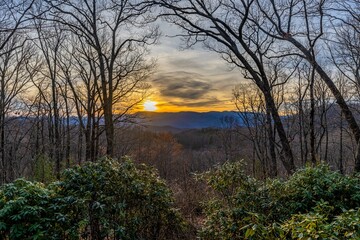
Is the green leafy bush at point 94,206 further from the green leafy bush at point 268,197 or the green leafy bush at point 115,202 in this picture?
the green leafy bush at point 268,197

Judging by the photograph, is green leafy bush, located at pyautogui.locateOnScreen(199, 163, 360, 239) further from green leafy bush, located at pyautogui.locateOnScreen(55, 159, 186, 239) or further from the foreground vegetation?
green leafy bush, located at pyautogui.locateOnScreen(55, 159, 186, 239)

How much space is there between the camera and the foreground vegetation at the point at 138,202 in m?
4.59

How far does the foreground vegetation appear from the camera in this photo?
4.59 meters

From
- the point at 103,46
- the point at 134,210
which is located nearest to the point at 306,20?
the point at 134,210

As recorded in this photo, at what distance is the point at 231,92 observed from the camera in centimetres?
2512

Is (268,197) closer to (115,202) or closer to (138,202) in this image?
(138,202)

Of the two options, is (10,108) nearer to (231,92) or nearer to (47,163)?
(47,163)

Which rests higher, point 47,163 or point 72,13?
point 72,13

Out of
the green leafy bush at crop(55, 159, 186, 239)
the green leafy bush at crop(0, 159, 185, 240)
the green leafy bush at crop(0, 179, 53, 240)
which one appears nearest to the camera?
the green leafy bush at crop(0, 179, 53, 240)

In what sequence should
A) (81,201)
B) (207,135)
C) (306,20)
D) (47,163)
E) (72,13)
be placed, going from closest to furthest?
(81,201) < (306,20) < (72,13) < (47,163) < (207,135)

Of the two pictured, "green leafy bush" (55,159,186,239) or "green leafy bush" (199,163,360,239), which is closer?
"green leafy bush" (55,159,186,239)

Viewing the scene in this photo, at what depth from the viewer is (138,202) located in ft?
18.7

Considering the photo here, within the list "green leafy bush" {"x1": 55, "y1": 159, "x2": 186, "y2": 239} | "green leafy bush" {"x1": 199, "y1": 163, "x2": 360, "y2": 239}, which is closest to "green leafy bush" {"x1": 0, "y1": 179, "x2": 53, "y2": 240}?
"green leafy bush" {"x1": 55, "y1": 159, "x2": 186, "y2": 239}

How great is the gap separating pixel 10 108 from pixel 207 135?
4091cm
